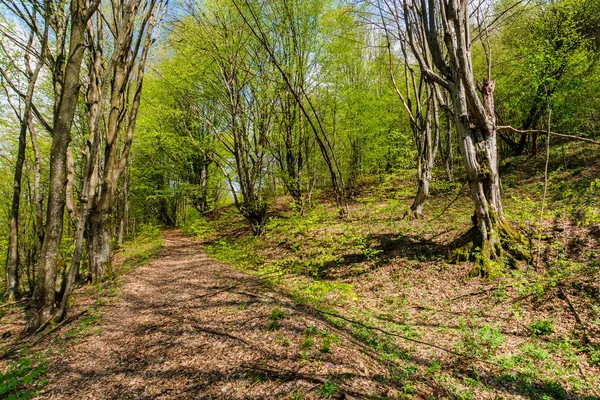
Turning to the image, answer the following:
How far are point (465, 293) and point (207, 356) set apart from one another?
15.5 feet

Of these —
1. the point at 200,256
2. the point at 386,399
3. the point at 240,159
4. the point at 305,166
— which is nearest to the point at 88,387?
the point at 386,399

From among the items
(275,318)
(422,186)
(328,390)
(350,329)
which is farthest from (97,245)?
(422,186)

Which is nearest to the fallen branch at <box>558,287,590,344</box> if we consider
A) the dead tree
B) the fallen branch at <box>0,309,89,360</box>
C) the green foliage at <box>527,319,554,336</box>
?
the green foliage at <box>527,319,554,336</box>

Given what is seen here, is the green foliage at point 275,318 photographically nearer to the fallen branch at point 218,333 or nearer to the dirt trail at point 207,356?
the dirt trail at point 207,356

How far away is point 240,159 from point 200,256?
3979 millimetres

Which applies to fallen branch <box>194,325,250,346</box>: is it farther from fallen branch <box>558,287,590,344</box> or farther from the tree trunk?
the tree trunk

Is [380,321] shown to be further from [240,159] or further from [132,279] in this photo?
[240,159]

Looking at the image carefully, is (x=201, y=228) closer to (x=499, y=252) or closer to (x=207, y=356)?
(x=207, y=356)

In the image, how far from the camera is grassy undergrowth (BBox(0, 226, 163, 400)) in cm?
306

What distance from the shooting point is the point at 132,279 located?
7.05 meters

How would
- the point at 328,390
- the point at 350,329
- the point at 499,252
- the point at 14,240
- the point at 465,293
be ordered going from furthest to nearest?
the point at 14,240 → the point at 499,252 → the point at 465,293 → the point at 350,329 → the point at 328,390

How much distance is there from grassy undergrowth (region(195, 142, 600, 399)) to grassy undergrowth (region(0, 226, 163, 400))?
3.51m

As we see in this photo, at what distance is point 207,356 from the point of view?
3.53 m

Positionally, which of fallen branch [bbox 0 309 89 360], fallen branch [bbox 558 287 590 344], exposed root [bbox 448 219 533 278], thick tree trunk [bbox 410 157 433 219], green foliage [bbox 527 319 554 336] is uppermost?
thick tree trunk [bbox 410 157 433 219]
